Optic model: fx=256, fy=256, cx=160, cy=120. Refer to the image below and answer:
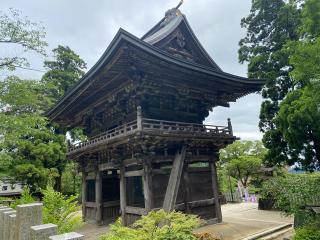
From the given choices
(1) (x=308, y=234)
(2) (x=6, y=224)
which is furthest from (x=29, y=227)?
(1) (x=308, y=234)

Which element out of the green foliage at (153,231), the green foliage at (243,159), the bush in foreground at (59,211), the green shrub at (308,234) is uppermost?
the green foliage at (243,159)

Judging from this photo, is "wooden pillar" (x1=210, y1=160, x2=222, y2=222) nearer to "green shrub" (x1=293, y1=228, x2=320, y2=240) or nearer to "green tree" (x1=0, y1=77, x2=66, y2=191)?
"green shrub" (x1=293, y1=228, x2=320, y2=240)

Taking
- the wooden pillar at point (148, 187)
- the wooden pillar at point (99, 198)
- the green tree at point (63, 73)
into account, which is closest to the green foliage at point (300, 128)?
the wooden pillar at point (148, 187)

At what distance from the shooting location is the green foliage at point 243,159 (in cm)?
3344

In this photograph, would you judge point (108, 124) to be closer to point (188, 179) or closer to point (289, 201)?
point (188, 179)

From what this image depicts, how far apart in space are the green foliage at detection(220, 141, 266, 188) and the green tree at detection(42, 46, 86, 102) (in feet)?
76.6

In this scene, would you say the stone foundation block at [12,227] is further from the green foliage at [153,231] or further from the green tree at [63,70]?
the green tree at [63,70]

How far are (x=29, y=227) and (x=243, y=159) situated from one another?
108ft

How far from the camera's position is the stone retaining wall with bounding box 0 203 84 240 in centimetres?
273

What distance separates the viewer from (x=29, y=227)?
3.49 m

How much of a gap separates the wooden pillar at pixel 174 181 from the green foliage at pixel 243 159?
24246mm

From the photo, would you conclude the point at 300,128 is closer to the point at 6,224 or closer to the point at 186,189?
the point at 186,189

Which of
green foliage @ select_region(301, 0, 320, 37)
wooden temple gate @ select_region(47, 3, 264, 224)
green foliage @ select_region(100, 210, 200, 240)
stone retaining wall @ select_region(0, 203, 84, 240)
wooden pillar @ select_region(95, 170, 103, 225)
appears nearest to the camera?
stone retaining wall @ select_region(0, 203, 84, 240)

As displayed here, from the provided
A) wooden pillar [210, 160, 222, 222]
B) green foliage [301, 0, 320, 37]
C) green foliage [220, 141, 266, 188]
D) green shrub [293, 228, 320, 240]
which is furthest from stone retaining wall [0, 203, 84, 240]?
green foliage [220, 141, 266, 188]
